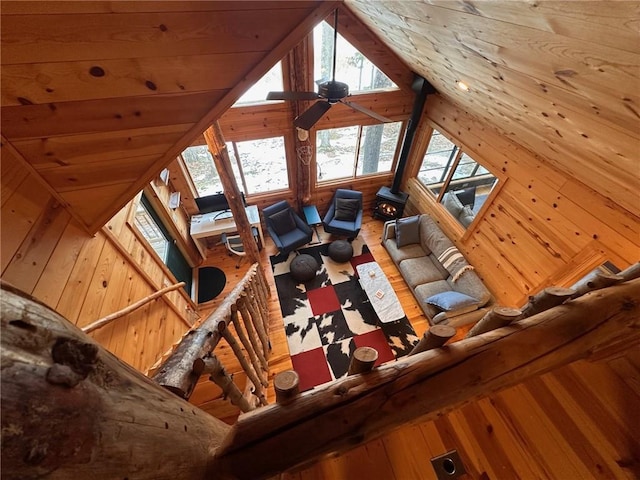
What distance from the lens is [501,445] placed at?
1.56m

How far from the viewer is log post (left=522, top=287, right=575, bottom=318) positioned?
4.18ft

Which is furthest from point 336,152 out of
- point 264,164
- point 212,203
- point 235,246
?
point 235,246

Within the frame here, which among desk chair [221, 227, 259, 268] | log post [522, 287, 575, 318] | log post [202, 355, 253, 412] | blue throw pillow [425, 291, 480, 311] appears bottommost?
log post [522, 287, 575, 318]

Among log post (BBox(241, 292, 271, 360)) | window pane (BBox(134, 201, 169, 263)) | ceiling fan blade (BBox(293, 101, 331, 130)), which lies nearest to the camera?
log post (BBox(241, 292, 271, 360))

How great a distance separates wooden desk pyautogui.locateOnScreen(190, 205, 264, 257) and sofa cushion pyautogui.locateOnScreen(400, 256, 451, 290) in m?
2.62

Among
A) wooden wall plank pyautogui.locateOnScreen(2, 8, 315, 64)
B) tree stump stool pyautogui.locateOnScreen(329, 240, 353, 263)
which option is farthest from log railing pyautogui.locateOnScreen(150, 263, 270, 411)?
tree stump stool pyautogui.locateOnScreen(329, 240, 353, 263)

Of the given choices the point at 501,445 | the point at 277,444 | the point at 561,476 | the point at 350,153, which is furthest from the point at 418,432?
the point at 350,153

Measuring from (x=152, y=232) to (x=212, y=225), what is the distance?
100cm

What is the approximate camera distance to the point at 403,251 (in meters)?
4.69

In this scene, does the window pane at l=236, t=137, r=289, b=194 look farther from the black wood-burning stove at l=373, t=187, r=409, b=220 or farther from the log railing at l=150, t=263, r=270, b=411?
the log railing at l=150, t=263, r=270, b=411

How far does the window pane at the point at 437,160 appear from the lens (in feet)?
15.6

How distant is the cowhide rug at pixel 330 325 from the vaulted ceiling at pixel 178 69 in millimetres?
2762

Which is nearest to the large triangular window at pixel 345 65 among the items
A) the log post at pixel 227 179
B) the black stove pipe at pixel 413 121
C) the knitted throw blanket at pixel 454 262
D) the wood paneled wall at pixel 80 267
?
the black stove pipe at pixel 413 121

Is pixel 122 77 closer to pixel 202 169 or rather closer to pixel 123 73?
pixel 123 73
